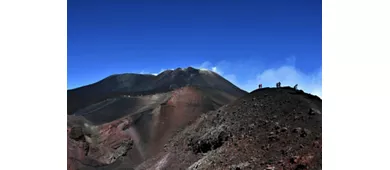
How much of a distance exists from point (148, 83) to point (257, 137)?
2539 cm

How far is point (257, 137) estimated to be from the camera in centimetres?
649

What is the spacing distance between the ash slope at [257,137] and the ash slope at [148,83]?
1531 cm

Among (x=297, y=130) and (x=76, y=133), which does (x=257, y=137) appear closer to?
(x=297, y=130)

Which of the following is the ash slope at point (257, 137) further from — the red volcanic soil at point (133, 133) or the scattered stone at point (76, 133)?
the scattered stone at point (76, 133)

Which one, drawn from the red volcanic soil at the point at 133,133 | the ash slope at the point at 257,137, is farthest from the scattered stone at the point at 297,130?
the red volcanic soil at the point at 133,133

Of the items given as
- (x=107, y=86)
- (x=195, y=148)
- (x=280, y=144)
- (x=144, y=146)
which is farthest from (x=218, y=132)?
(x=107, y=86)

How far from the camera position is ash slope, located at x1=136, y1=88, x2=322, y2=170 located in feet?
17.9

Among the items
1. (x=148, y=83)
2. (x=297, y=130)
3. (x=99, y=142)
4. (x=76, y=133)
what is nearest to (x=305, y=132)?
(x=297, y=130)

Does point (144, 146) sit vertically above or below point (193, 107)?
below

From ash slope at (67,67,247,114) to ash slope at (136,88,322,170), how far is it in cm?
1531
